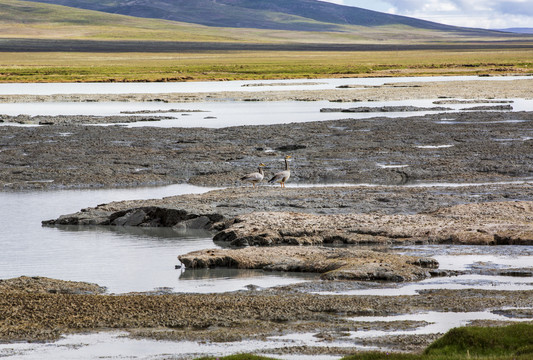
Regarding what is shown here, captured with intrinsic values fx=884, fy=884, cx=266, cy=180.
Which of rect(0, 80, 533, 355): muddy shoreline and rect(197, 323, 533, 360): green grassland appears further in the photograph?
rect(0, 80, 533, 355): muddy shoreline

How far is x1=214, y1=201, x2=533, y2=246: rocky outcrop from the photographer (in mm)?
17156

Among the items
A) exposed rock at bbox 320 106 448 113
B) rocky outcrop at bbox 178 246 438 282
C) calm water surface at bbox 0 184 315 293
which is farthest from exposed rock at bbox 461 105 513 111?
rocky outcrop at bbox 178 246 438 282

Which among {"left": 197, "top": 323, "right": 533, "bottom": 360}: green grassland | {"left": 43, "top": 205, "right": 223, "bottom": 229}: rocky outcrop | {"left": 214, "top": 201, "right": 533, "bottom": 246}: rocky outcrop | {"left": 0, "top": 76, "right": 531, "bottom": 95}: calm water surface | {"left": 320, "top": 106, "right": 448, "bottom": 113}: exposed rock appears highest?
{"left": 197, "top": 323, "right": 533, "bottom": 360}: green grassland

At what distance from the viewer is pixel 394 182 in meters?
25.7

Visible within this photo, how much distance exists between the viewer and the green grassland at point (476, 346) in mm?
8227

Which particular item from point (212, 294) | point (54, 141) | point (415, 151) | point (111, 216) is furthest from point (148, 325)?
point (54, 141)

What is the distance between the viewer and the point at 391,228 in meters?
17.8

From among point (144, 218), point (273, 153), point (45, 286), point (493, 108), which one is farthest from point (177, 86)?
point (45, 286)

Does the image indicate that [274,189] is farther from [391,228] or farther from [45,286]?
[45,286]

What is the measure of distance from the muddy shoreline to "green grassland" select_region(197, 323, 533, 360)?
1148 millimetres

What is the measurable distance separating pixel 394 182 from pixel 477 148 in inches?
298

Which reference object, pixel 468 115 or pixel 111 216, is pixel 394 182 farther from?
pixel 468 115

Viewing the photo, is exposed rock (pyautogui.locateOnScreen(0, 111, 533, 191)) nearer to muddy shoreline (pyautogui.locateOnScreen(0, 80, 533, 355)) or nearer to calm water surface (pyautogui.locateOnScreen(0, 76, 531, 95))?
muddy shoreline (pyautogui.locateOnScreen(0, 80, 533, 355))

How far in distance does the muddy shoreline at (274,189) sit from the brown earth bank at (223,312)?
0.09 feet
